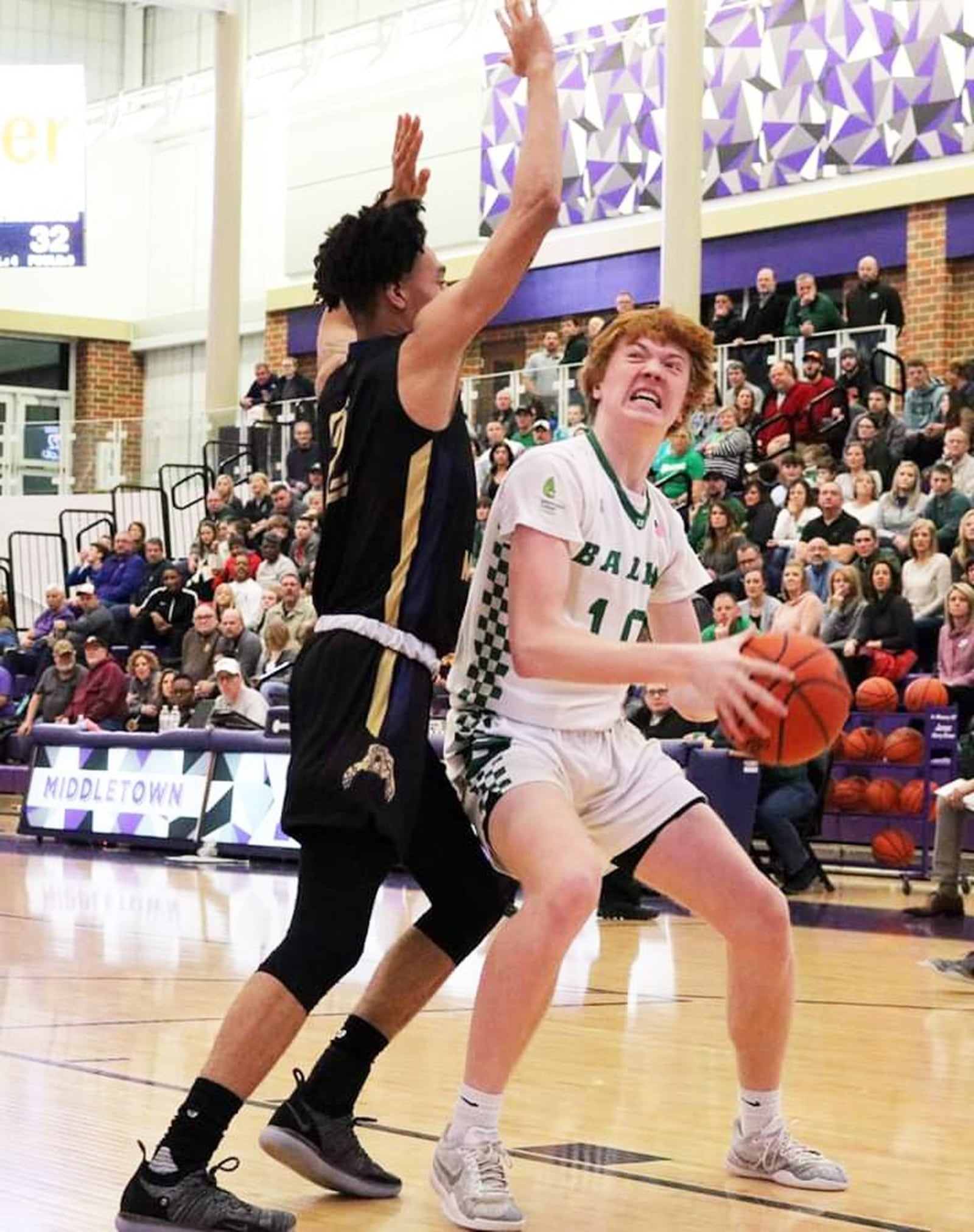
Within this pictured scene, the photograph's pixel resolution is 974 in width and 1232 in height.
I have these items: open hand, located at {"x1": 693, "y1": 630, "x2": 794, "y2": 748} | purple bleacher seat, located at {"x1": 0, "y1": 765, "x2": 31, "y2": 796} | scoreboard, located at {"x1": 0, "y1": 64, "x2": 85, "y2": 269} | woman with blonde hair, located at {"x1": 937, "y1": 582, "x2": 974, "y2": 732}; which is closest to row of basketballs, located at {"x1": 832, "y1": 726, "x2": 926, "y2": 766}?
woman with blonde hair, located at {"x1": 937, "y1": 582, "x2": 974, "y2": 732}

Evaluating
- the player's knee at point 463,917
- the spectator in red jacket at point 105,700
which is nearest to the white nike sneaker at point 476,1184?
the player's knee at point 463,917

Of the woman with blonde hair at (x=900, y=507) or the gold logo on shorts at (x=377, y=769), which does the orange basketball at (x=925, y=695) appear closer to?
the woman with blonde hair at (x=900, y=507)

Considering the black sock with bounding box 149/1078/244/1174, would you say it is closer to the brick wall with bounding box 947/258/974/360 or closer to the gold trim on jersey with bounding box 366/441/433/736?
the gold trim on jersey with bounding box 366/441/433/736

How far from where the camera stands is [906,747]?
505 inches

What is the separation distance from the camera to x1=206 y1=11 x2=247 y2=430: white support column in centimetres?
2622

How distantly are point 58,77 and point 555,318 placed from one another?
8.47m

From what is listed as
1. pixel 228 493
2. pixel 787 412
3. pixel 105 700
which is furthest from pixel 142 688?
pixel 787 412

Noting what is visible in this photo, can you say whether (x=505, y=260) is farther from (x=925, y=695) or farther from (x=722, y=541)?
(x=722, y=541)

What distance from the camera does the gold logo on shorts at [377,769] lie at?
12.9 ft

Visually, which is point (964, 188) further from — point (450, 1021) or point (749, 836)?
point (450, 1021)

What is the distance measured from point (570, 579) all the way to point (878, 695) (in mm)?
9075

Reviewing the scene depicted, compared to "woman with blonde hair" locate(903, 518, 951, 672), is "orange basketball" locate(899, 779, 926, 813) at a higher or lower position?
lower

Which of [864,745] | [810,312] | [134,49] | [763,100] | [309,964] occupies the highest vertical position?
[134,49]

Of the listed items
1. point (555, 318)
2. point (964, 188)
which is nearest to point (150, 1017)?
point (964, 188)
